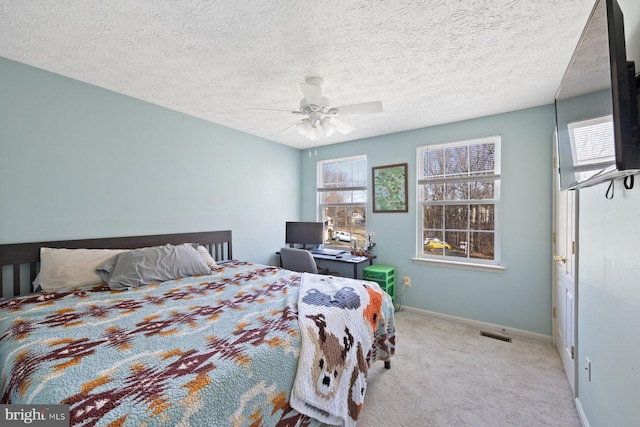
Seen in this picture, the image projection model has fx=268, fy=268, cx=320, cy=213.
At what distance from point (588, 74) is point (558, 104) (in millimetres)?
522

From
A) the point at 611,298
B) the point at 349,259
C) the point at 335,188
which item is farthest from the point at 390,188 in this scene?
the point at 611,298

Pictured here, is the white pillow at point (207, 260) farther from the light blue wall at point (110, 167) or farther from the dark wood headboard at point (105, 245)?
the light blue wall at point (110, 167)

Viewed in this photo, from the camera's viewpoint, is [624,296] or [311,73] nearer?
[624,296]

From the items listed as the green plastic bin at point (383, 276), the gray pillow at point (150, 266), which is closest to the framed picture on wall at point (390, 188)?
the green plastic bin at point (383, 276)

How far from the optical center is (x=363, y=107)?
2170 mm

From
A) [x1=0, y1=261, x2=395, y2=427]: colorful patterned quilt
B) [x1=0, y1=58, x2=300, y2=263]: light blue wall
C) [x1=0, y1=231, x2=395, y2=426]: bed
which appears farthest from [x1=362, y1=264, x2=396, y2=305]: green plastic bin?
[x1=0, y1=261, x2=395, y2=427]: colorful patterned quilt

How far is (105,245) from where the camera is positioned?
248cm

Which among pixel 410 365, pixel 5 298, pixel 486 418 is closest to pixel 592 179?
pixel 486 418

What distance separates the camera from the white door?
1.96 metres

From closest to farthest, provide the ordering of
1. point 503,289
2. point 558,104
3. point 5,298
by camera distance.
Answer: point 558,104 → point 5,298 → point 503,289

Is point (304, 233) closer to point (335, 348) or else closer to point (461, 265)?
point (461, 265)

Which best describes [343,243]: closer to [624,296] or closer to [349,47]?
[349,47]

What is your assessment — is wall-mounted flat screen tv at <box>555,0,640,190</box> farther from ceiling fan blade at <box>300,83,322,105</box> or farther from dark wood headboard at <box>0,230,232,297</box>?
dark wood headboard at <box>0,230,232,297</box>

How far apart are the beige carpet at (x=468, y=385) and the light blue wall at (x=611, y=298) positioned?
0.31 m
